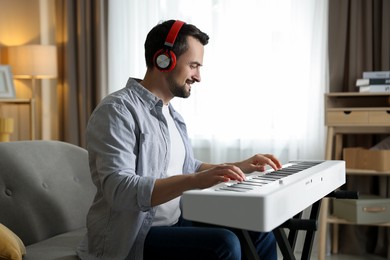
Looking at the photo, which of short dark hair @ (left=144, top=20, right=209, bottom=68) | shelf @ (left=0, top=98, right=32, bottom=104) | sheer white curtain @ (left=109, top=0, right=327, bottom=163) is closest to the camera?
short dark hair @ (left=144, top=20, right=209, bottom=68)

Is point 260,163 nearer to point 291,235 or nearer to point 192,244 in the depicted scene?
point 291,235

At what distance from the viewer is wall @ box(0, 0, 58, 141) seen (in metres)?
4.44

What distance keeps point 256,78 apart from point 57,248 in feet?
7.49

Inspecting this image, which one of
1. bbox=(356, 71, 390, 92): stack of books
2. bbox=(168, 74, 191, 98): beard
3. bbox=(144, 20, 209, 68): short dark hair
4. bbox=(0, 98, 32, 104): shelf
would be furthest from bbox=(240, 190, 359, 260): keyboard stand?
bbox=(0, 98, 32, 104): shelf

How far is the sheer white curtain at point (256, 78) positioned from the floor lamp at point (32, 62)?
0.68 metres

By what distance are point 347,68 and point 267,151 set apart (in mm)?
722

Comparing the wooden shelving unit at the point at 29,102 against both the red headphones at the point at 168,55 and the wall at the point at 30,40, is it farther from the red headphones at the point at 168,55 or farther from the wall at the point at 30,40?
the red headphones at the point at 168,55

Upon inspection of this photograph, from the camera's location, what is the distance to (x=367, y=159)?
346cm

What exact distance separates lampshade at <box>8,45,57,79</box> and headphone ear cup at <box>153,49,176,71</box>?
2.42 meters

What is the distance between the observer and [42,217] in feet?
7.26

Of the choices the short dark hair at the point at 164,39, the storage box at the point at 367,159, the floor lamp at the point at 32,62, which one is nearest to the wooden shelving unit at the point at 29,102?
the floor lamp at the point at 32,62

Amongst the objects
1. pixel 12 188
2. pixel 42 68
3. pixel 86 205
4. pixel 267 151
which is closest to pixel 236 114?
pixel 267 151

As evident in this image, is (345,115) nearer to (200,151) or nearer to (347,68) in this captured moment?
(347,68)

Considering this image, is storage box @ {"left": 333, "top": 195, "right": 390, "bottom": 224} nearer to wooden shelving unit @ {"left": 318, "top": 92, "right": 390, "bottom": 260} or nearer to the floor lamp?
wooden shelving unit @ {"left": 318, "top": 92, "right": 390, "bottom": 260}
